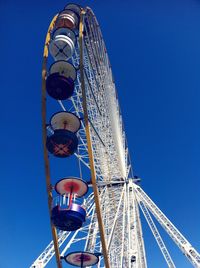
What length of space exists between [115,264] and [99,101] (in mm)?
10019

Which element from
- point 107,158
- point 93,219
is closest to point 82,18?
point 107,158

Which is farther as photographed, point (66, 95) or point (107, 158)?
point (107, 158)

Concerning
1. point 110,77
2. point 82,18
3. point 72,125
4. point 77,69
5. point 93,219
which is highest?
point 110,77

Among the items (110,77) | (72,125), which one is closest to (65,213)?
(72,125)

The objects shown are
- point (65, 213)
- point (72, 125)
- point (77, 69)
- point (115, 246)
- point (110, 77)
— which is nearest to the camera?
point (65, 213)

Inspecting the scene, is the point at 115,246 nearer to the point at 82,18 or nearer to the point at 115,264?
the point at 115,264

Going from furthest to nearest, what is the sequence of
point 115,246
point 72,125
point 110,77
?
point 110,77 < point 115,246 < point 72,125

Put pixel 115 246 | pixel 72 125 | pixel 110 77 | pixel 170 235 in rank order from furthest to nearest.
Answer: pixel 110 77 → pixel 115 246 → pixel 170 235 → pixel 72 125

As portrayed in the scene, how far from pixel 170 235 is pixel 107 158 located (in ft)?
19.7

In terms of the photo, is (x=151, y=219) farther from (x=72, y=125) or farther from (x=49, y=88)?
(x=49, y=88)

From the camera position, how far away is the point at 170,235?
17344 mm

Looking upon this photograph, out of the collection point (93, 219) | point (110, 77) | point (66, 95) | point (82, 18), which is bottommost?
point (93, 219)

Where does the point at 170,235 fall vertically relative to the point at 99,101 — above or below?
below

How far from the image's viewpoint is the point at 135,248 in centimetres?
1664
